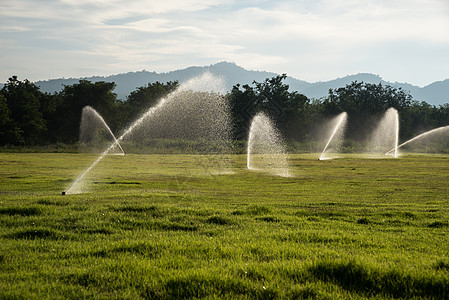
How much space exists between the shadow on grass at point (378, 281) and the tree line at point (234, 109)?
7719 cm

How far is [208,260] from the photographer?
8359mm

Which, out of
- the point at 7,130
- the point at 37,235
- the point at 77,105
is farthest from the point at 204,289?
the point at 77,105

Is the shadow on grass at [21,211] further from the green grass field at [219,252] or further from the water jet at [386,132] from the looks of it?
the water jet at [386,132]

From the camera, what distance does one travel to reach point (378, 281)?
7.15 metres

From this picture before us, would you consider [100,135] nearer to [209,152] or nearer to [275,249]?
[209,152]

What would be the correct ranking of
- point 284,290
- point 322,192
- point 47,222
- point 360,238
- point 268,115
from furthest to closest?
1. point 268,115
2. point 322,192
3. point 47,222
4. point 360,238
5. point 284,290

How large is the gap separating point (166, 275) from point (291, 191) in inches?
750

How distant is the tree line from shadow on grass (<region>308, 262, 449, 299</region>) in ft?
253

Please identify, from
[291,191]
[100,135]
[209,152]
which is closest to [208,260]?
[291,191]

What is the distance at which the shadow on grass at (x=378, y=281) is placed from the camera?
22.2 ft

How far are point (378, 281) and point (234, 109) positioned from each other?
94.1 metres

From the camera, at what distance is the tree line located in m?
81.9

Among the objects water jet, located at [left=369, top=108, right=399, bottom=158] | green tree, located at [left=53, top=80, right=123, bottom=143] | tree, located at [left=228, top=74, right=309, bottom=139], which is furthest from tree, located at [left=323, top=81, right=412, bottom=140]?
green tree, located at [left=53, top=80, right=123, bottom=143]

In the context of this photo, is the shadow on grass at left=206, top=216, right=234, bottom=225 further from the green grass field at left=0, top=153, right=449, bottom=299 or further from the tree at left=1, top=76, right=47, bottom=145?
the tree at left=1, top=76, right=47, bottom=145
